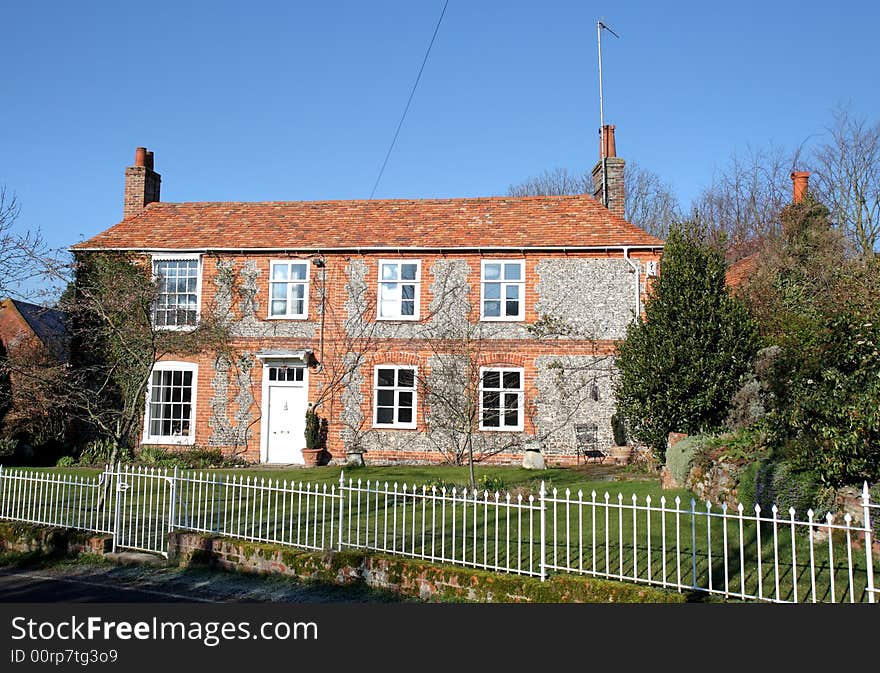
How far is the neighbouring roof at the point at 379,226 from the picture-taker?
20.6 metres

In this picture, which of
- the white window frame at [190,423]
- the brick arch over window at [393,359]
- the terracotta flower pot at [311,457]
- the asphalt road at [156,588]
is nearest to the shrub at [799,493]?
the asphalt road at [156,588]

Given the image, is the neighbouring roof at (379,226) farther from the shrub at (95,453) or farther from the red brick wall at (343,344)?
the shrub at (95,453)

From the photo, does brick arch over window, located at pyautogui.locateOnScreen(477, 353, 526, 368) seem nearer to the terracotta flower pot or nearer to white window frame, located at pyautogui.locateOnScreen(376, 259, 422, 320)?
white window frame, located at pyautogui.locateOnScreen(376, 259, 422, 320)

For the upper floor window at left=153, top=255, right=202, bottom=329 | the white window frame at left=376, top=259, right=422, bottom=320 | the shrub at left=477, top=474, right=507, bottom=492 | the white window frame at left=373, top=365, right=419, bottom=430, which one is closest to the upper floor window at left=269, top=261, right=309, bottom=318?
the white window frame at left=376, top=259, right=422, bottom=320

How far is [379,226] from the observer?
22.1 meters

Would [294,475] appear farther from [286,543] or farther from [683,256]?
[683,256]

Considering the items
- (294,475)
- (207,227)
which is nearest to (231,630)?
(294,475)

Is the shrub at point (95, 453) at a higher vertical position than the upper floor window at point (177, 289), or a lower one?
lower

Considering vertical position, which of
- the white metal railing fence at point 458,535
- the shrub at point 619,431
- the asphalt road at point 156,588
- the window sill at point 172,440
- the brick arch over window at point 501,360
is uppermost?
the brick arch over window at point 501,360

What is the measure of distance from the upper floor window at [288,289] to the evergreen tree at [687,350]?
34.2ft

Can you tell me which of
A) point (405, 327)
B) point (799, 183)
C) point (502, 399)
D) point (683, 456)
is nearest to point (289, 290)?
point (405, 327)

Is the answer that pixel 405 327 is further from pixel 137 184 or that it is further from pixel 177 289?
pixel 137 184

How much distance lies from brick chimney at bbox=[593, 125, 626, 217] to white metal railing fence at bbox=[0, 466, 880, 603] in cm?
1213

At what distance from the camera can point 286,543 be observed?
364 inches
